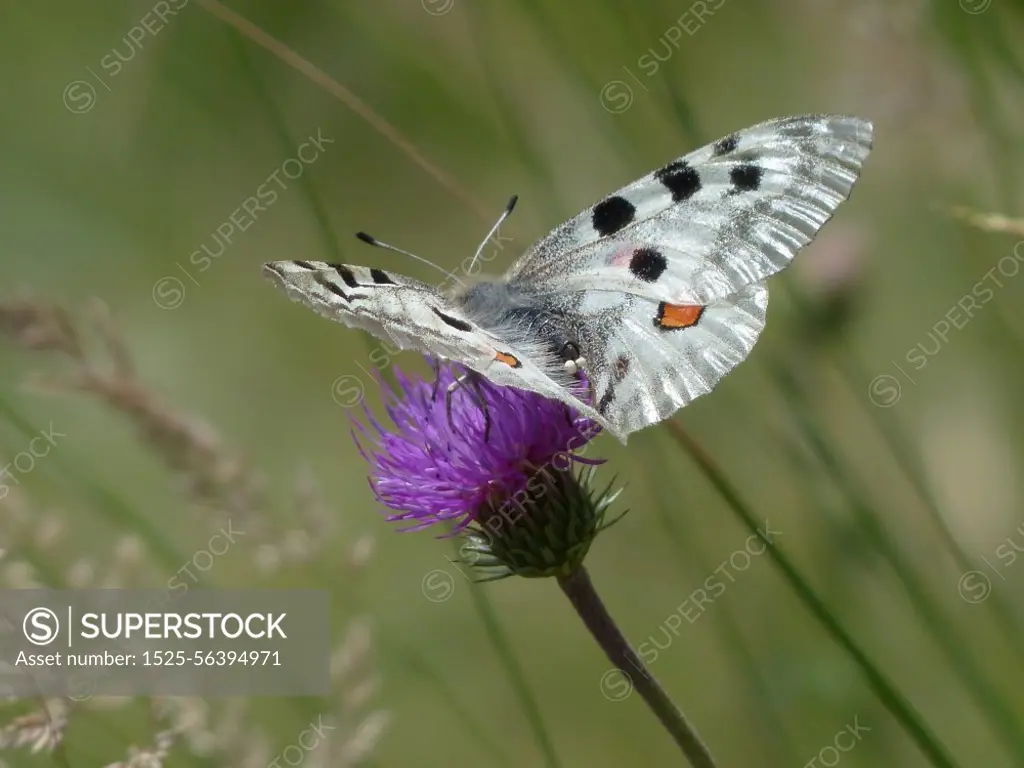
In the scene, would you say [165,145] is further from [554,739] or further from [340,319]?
[340,319]

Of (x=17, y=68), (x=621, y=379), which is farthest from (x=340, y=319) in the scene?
(x=17, y=68)
